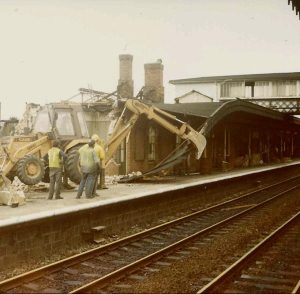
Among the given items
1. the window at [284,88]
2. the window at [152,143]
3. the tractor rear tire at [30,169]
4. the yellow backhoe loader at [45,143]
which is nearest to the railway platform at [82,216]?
the tractor rear tire at [30,169]

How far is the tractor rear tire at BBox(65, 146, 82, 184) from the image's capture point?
1479cm

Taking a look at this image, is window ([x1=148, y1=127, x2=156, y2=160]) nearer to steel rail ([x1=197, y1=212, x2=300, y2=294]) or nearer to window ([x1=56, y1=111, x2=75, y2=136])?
window ([x1=56, y1=111, x2=75, y2=136])

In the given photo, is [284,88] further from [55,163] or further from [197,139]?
[55,163]

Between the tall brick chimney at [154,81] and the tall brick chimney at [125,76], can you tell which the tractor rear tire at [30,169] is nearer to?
the tall brick chimney at [125,76]

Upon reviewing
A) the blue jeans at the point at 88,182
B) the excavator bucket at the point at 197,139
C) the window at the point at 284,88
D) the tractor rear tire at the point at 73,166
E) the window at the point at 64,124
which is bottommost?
the blue jeans at the point at 88,182

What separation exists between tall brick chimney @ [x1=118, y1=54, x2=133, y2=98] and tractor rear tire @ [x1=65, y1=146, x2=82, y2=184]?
13.4 m

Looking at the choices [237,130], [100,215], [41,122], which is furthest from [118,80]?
[100,215]

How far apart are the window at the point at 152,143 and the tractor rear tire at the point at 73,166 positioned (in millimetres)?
8747

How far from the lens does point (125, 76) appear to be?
28.2 meters

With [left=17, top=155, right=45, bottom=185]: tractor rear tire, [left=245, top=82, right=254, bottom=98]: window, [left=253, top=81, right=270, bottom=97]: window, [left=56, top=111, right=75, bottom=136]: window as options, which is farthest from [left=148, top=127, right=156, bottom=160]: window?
[left=253, top=81, right=270, bottom=97]: window

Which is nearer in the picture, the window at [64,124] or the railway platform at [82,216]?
the railway platform at [82,216]

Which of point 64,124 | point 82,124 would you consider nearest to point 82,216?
point 64,124

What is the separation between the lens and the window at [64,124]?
51.2ft

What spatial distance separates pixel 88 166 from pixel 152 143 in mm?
10495
